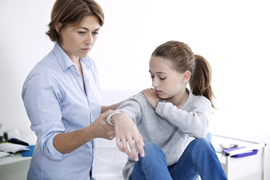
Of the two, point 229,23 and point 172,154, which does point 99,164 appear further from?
point 229,23

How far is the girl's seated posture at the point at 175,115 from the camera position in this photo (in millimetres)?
1230

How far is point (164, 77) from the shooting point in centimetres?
139

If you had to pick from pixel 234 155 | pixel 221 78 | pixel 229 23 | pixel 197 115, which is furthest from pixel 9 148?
pixel 229 23

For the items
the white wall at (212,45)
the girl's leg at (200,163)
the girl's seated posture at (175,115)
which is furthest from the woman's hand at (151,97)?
the white wall at (212,45)

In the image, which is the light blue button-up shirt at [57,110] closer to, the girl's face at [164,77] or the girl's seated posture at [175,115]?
the girl's seated posture at [175,115]

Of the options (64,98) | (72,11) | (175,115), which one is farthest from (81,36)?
(175,115)

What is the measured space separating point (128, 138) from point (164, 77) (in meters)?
0.52

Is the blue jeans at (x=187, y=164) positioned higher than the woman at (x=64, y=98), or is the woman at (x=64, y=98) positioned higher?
the woman at (x=64, y=98)

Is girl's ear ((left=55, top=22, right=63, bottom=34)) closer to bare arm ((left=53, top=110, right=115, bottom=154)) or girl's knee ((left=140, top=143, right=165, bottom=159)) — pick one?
bare arm ((left=53, top=110, right=115, bottom=154))

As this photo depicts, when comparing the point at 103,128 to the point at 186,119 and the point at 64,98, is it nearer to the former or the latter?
the point at 64,98

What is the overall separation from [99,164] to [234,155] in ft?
2.90

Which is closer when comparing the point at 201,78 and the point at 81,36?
the point at 81,36

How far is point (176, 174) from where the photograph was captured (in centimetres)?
135

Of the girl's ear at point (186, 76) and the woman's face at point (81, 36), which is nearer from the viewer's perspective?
the woman's face at point (81, 36)
